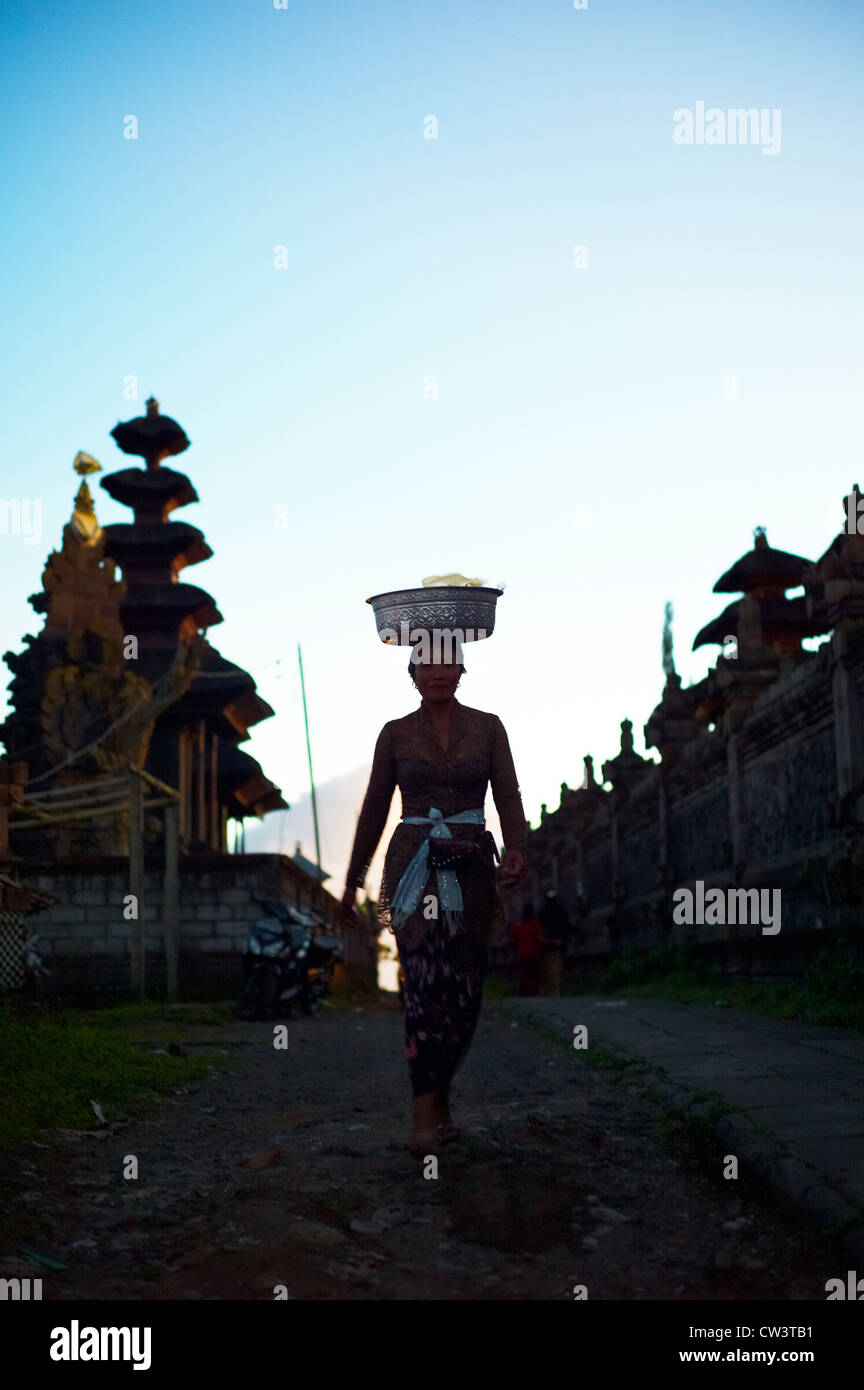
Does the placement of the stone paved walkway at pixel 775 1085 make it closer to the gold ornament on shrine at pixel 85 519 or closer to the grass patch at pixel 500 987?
the grass patch at pixel 500 987

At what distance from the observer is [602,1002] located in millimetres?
13711

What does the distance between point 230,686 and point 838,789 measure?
20787 mm

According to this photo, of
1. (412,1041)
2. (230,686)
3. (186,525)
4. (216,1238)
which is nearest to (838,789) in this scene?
(412,1041)

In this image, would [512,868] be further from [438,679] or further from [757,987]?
[757,987]

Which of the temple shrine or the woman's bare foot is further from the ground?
the temple shrine

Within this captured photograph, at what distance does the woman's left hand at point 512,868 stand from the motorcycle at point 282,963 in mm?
8976

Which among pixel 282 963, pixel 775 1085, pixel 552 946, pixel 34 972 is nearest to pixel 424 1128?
pixel 775 1085

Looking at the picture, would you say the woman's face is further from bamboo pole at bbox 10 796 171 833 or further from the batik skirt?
bamboo pole at bbox 10 796 171 833

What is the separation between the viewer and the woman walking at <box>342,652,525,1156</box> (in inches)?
214

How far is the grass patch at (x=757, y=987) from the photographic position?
32.1 feet

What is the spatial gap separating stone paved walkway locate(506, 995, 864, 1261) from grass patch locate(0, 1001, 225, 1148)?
2.56 metres

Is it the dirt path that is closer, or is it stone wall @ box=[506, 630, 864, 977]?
the dirt path

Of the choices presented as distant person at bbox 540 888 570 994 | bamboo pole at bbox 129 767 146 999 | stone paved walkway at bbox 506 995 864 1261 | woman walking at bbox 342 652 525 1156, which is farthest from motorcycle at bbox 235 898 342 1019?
woman walking at bbox 342 652 525 1156
